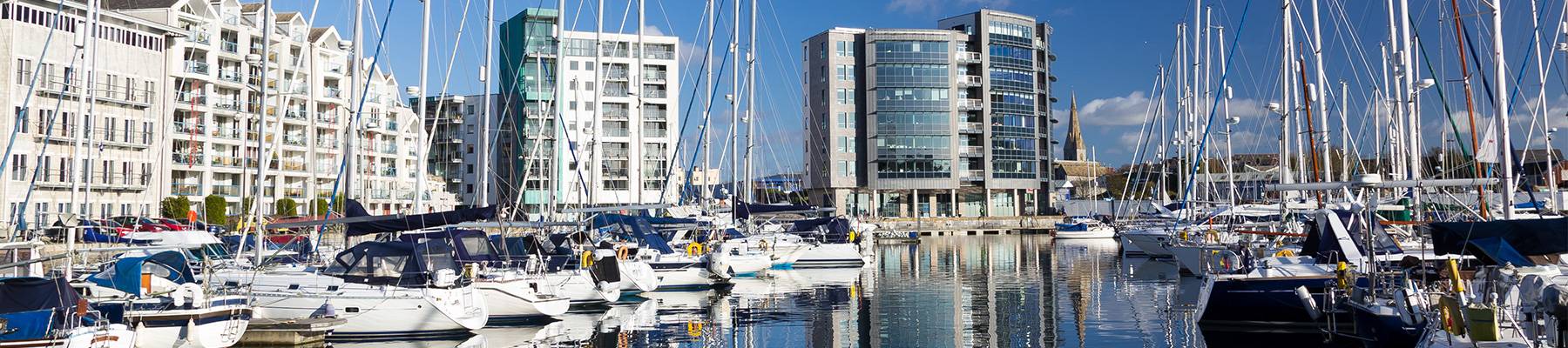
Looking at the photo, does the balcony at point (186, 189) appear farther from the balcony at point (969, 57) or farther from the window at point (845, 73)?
the balcony at point (969, 57)

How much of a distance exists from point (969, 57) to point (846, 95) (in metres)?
12.0

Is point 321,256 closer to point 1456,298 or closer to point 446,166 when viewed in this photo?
point 1456,298

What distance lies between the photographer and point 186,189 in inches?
2859

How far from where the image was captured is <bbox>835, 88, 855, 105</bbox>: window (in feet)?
386

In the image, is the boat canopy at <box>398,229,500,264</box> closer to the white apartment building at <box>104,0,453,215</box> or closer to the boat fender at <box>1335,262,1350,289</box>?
the boat fender at <box>1335,262,1350,289</box>

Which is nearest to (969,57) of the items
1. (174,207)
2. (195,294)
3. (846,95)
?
(846,95)

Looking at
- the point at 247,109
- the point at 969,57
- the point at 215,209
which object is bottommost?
the point at 215,209

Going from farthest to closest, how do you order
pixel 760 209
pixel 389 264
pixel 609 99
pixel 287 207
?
pixel 609 99
pixel 287 207
pixel 760 209
pixel 389 264

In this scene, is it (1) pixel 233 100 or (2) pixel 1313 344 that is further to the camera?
(1) pixel 233 100

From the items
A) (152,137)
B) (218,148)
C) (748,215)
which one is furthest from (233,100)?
(748,215)

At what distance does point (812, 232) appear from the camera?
5722cm

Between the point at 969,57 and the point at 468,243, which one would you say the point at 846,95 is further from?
the point at 468,243

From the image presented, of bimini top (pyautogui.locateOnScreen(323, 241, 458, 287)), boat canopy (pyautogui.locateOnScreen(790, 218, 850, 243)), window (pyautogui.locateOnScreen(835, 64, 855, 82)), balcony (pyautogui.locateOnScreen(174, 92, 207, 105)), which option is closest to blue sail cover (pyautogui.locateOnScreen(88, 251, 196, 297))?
bimini top (pyautogui.locateOnScreen(323, 241, 458, 287))

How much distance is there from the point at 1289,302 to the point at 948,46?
296 ft
